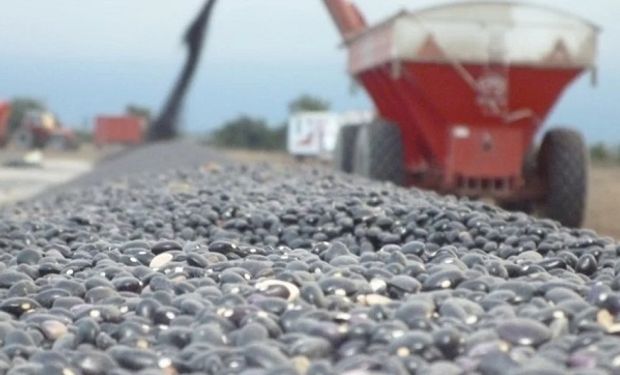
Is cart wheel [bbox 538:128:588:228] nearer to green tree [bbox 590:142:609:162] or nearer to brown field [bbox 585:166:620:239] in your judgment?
brown field [bbox 585:166:620:239]

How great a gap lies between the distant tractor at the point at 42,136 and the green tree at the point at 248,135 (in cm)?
417

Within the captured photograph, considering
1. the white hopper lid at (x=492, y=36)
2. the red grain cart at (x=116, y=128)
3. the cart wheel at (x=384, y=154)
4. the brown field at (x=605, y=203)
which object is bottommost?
the brown field at (x=605, y=203)

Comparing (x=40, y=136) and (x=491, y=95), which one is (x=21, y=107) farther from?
(x=491, y=95)

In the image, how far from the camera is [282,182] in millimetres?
9430

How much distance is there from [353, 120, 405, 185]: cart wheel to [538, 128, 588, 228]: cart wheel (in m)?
1.21

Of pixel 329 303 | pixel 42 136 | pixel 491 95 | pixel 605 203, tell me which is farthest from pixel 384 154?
pixel 42 136

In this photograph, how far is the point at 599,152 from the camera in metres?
28.7

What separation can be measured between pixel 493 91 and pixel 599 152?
62.3 feet

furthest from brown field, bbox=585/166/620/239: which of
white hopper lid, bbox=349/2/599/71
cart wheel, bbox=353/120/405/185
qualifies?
cart wheel, bbox=353/120/405/185

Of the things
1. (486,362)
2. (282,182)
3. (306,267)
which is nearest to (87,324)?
(306,267)

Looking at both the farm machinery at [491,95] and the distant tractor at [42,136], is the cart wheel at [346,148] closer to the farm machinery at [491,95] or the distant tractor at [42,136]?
the farm machinery at [491,95]

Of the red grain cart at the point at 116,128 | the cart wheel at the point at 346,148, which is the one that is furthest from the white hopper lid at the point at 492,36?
the red grain cart at the point at 116,128

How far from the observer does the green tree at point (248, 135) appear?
123 ft

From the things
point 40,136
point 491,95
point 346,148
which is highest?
point 491,95
